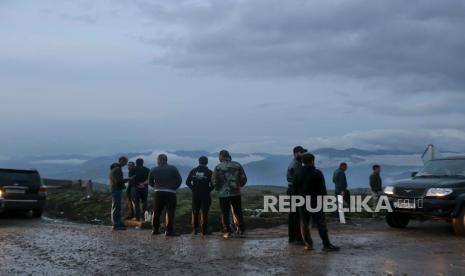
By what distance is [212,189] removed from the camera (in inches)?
515

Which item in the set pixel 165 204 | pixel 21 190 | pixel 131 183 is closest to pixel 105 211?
pixel 21 190

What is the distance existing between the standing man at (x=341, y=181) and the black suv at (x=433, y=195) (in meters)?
2.50

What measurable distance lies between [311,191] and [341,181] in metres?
6.76

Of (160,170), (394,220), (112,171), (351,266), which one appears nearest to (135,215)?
(112,171)

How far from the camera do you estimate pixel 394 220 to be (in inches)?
577

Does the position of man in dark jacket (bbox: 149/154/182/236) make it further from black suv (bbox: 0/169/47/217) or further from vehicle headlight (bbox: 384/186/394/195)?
black suv (bbox: 0/169/47/217)

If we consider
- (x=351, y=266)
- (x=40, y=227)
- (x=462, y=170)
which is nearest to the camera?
(x=351, y=266)

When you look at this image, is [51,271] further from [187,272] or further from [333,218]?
[333,218]

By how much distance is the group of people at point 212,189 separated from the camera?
35.0 ft

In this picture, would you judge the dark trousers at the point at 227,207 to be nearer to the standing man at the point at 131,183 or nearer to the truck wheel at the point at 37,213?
the standing man at the point at 131,183

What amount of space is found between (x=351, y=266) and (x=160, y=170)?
18.2 feet

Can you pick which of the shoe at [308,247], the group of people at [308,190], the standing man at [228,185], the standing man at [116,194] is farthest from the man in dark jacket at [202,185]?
the shoe at [308,247]

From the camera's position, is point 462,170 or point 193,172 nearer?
point 193,172

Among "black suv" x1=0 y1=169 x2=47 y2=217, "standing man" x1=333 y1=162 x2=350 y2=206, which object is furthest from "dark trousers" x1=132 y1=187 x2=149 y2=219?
"standing man" x1=333 y1=162 x2=350 y2=206
